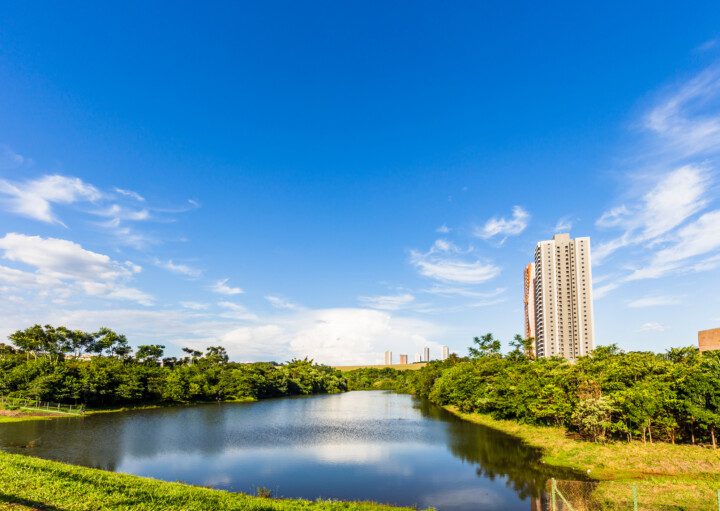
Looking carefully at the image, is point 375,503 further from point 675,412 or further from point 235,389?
point 235,389

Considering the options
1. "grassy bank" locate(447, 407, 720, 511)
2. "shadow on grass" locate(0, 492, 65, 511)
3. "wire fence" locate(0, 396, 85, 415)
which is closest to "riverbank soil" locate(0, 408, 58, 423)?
"wire fence" locate(0, 396, 85, 415)

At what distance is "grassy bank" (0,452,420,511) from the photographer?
53.2 feet

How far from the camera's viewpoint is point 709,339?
7600cm

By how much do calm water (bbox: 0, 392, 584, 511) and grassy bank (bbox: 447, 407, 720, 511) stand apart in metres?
3.45

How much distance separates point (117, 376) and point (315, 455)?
5305 cm

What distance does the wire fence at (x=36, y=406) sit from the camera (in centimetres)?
5975

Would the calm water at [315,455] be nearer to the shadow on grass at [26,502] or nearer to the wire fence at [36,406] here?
the wire fence at [36,406]

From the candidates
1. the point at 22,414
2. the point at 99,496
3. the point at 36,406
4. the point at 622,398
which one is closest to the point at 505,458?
the point at 622,398

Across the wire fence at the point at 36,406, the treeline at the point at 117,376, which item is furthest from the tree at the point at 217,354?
the wire fence at the point at 36,406

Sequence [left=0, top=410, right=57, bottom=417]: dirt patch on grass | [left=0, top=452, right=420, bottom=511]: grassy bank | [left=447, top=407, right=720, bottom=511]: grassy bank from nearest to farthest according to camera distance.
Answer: [left=0, top=452, right=420, bottom=511]: grassy bank, [left=447, top=407, right=720, bottom=511]: grassy bank, [left=0, top=410, right=57, bottom=417]: dirt patch on grass

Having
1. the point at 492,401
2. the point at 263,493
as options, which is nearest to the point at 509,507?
the point at 263,493

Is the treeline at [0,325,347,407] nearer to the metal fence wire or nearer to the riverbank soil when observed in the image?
the riverbank soil

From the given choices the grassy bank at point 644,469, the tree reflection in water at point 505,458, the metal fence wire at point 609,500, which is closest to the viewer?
the metal fence wire at point 609,500

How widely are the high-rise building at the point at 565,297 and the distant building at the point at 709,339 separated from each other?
98.9 metres
